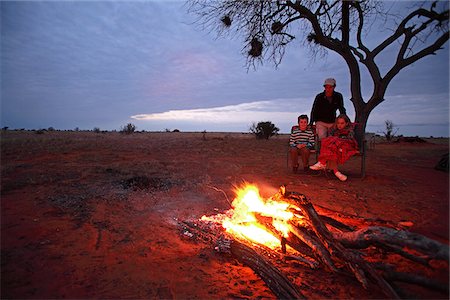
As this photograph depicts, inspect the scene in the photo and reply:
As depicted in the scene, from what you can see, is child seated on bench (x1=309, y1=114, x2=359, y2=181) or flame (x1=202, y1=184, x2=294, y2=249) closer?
flame (x1=202, y1=184, x2=294, y2=249)

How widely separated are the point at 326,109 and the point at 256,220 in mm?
4429

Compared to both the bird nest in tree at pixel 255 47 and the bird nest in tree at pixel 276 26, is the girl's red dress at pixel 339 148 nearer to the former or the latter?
the bird nest in tree at pixel 255 47

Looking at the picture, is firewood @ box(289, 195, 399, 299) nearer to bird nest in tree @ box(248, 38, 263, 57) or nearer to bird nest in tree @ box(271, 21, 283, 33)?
bird nest in tree @ box(248, 38, 263, 57)

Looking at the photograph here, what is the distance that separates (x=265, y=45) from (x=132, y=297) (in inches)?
324

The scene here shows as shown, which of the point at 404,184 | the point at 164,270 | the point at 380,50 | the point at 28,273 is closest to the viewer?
the point at 28,273

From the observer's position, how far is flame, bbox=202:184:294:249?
308 cm

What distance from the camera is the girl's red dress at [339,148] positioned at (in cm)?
561

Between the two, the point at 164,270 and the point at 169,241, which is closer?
the point at 164,270

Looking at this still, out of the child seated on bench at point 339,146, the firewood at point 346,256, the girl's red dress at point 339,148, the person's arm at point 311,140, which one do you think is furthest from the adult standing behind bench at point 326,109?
the firewood at point 346,256

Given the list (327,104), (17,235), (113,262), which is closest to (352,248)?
(113,262)

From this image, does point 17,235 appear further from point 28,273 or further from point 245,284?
point 245,284

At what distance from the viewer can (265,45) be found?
8422mm

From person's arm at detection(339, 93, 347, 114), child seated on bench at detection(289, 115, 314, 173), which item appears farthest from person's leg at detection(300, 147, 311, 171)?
person's arm at detection(339, 93, 347, 114)

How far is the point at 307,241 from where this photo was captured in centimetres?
262
